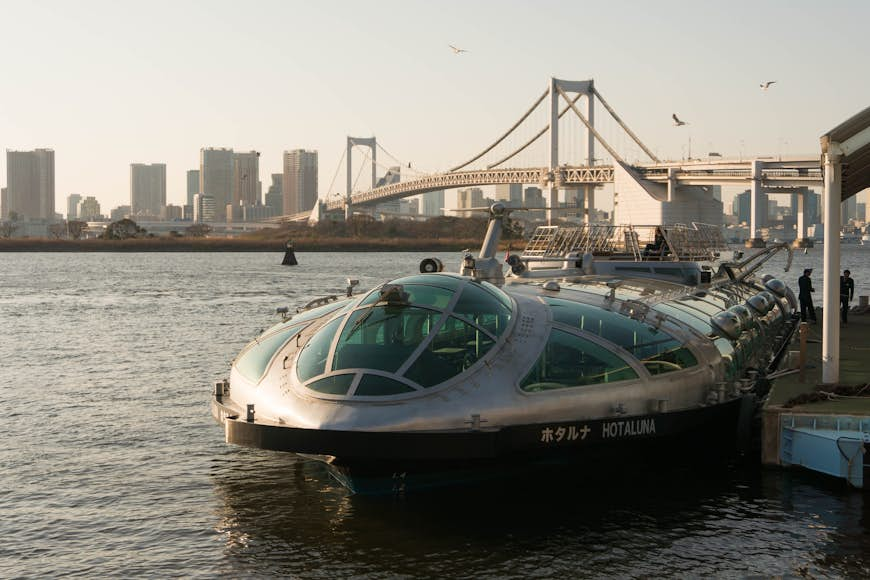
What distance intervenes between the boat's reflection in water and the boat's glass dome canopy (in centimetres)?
169

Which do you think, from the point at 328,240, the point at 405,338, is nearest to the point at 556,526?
the point at 405,338

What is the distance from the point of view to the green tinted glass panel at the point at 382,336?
13711 mm

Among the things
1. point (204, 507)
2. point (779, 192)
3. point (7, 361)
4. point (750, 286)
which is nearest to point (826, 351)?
point (204, 507)

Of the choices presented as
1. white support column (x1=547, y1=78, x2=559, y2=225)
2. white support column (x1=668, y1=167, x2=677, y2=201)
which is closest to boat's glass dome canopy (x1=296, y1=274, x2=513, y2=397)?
white support column (x1=668, y1=167, x2=677, y2=201)

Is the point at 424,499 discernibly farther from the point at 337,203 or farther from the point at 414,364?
the point at 337,203

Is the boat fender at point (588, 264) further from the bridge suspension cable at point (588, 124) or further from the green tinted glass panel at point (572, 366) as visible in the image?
A: the bridge suspension cable at point (588, 124)

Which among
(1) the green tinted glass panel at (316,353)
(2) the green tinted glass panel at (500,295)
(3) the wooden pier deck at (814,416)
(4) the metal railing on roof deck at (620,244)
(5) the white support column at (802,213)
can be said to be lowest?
(3) the wooden pier deck at (814,416)

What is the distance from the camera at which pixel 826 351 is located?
1858 centimetres

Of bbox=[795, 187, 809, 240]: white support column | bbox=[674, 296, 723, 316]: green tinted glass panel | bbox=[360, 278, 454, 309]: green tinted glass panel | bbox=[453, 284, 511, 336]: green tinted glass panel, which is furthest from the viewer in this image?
bbox=[795, 187, 809, 240]: white support column

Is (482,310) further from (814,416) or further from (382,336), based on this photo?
(814,416)

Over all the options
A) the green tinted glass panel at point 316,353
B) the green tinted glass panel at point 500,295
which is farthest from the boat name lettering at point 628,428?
the green tinted glass panel at point 316,353

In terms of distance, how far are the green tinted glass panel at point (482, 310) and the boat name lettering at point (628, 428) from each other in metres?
1.83

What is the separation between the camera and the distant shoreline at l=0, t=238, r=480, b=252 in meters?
174

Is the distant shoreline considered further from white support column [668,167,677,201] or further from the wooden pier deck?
the wooden pier deck
